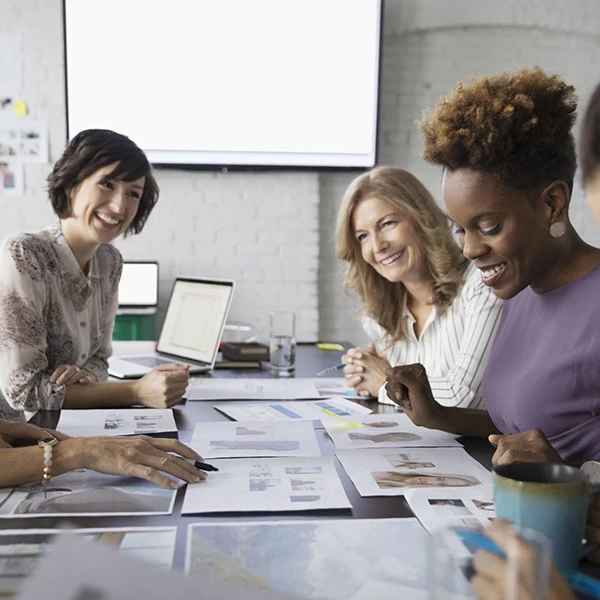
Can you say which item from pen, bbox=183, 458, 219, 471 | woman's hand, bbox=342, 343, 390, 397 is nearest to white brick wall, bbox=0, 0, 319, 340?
woman's hand, bbox=342, 343, 390, 397

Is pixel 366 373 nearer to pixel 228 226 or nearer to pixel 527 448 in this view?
pixel 527 448

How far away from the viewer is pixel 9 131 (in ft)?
12.9

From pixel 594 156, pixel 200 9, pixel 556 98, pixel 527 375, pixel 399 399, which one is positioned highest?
pixel 200 9

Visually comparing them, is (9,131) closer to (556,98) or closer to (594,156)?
(556,98)

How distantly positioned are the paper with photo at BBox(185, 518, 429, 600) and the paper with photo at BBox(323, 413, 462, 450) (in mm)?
415

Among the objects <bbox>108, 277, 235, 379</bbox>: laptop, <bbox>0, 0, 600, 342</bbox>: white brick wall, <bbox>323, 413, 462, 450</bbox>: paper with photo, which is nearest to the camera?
<bbox>323, 413, 462, 450</bbox>: paper with photo

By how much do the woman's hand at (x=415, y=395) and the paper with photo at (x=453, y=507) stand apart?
15.0 inches

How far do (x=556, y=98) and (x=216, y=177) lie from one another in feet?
9.47

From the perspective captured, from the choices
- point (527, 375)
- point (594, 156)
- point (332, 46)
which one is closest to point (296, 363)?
point (527, 375)

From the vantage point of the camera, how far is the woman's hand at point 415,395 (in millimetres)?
1503

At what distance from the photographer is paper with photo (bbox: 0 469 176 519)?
1.01m

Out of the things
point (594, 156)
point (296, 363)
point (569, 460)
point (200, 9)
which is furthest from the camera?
point (200, 9)

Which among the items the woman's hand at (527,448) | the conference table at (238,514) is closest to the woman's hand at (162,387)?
the conference table at (238,514)

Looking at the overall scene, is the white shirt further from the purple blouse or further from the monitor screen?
the monitor screen
